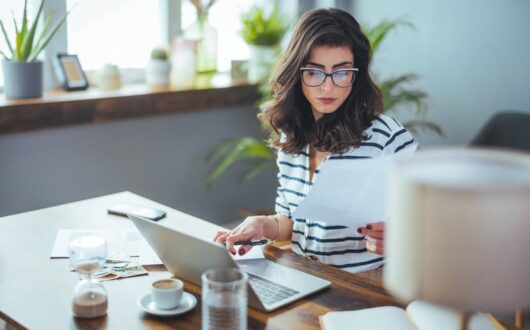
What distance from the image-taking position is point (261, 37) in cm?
351

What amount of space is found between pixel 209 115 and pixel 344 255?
1679 millimetres

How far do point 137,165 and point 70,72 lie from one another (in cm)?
50

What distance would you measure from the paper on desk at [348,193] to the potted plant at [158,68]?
180 centimetres

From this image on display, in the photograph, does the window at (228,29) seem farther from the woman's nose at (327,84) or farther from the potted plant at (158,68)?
the woman's nose at (327,84)

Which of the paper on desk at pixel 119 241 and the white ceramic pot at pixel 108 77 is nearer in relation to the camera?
the paper on desk at pixel 119 241

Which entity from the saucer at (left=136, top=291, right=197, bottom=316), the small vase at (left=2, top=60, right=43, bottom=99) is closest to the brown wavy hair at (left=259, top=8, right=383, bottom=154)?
the saucer at (left=136, top=291, right=197, bottom=316)

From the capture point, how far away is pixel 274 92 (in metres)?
2.17

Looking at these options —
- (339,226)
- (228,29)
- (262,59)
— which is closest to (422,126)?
(262,59)

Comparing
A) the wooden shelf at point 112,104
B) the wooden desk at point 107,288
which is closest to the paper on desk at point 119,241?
the wooden desk at point 107,288

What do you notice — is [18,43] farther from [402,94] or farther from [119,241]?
[402,94]

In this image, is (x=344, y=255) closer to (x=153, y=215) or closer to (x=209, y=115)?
(x=153, y=215)

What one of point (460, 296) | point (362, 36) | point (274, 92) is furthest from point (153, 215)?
point (460, 296)

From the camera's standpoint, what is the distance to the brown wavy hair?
1918 millimetres

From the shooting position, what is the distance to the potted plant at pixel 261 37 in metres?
3.48
